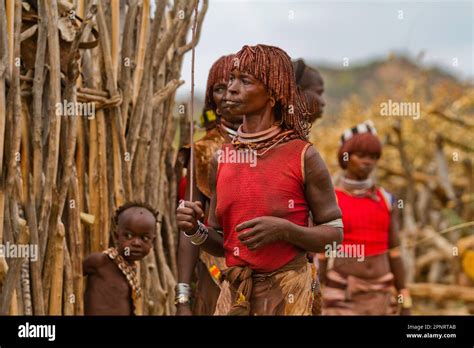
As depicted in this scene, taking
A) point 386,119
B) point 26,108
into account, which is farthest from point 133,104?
point 386,119

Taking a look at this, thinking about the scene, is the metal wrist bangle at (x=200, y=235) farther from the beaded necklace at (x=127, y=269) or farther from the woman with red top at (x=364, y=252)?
the woman with red top at (x=364, y=252)

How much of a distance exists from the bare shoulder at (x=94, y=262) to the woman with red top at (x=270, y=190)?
3.58 feet

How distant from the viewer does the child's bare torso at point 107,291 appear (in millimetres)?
4180

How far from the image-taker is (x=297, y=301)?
3.13 m

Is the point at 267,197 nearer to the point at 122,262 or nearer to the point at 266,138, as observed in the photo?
the point at 266,138

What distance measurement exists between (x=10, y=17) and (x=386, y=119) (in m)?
5.58

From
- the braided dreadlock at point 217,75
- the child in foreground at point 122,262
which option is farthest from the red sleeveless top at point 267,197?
the child in foreground at point 122,262

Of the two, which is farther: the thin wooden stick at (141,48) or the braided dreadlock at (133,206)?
the thin wooden stick at (141,48)

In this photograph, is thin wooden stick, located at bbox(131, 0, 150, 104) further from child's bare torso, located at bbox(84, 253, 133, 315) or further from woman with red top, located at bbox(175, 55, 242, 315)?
child's bare torso, located at bbox(84, 253, 133, 315)

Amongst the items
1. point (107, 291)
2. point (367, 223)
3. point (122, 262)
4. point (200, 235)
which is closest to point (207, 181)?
point (122, 262)

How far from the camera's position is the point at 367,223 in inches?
203

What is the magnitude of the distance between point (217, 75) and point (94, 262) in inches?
36.6
